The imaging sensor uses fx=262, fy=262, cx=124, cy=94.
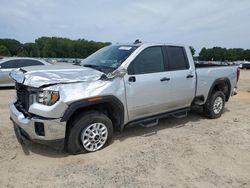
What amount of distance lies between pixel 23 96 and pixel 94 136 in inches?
51.7

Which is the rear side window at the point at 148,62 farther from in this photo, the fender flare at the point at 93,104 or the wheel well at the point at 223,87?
the wheel well at the point at 223,87

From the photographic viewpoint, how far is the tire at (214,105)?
6379mm

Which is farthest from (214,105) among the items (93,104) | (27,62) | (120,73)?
(27,62)

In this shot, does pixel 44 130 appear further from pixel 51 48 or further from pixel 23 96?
pixel 51 48

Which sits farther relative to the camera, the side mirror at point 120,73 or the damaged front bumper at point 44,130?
the side mirror at point 120,73

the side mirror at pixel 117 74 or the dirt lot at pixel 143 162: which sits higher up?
the side mirror at pixel 117 74

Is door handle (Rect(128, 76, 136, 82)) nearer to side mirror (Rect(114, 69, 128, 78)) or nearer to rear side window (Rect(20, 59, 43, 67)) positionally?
side mirror (Rect(114, 69, 128, 78))

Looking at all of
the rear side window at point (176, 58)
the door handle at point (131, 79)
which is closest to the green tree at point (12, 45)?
the rear side window at point (176, 58)

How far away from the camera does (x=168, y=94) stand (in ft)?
17.0

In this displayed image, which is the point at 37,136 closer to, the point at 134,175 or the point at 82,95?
the point at 82,95

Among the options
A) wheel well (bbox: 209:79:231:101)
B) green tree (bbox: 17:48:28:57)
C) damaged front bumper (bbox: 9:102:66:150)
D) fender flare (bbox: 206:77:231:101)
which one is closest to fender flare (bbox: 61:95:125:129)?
Result: damaged front bumper (bbox: 9:102:66:150)

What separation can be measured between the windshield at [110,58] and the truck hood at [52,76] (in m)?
0.44

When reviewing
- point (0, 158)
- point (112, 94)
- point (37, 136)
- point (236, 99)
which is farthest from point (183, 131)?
point (236, 99)

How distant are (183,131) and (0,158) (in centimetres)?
350
